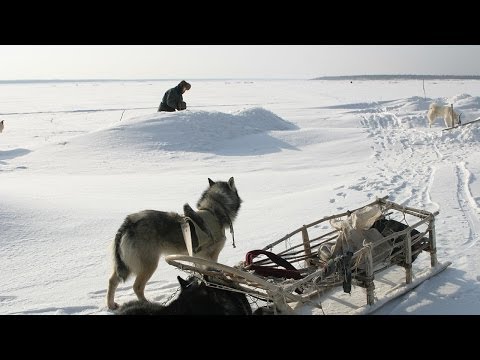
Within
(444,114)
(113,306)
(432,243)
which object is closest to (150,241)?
(113,306)

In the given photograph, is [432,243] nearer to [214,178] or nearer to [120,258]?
[120,258]

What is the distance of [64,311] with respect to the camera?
412 cm

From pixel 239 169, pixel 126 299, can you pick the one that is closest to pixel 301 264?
pixel 126 299

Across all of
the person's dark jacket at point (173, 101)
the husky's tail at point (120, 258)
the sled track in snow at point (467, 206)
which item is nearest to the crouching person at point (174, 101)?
the person's dark jacket at point (173, 101)

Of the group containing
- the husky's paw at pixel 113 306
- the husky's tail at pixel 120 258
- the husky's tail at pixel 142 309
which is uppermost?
the husky's tail at pixel 120 258

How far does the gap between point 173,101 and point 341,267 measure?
14.0 meters

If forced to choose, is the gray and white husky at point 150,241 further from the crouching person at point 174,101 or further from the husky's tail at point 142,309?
the crouching person at point 174,101

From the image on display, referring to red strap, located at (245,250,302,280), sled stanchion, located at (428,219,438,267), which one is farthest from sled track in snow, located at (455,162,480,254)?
red strap, located at (245,250,302,280)

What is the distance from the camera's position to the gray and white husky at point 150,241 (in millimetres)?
3990

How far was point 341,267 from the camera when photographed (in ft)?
12.1

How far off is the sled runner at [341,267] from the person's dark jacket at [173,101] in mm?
12265

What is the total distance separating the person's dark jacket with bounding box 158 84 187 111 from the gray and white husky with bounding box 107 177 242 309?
12.1 metres

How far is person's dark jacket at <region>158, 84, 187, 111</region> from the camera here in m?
16.2

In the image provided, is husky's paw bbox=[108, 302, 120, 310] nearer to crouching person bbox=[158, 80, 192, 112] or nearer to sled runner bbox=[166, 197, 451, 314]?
sled runner bbox=[166, 197, 451, 314]
